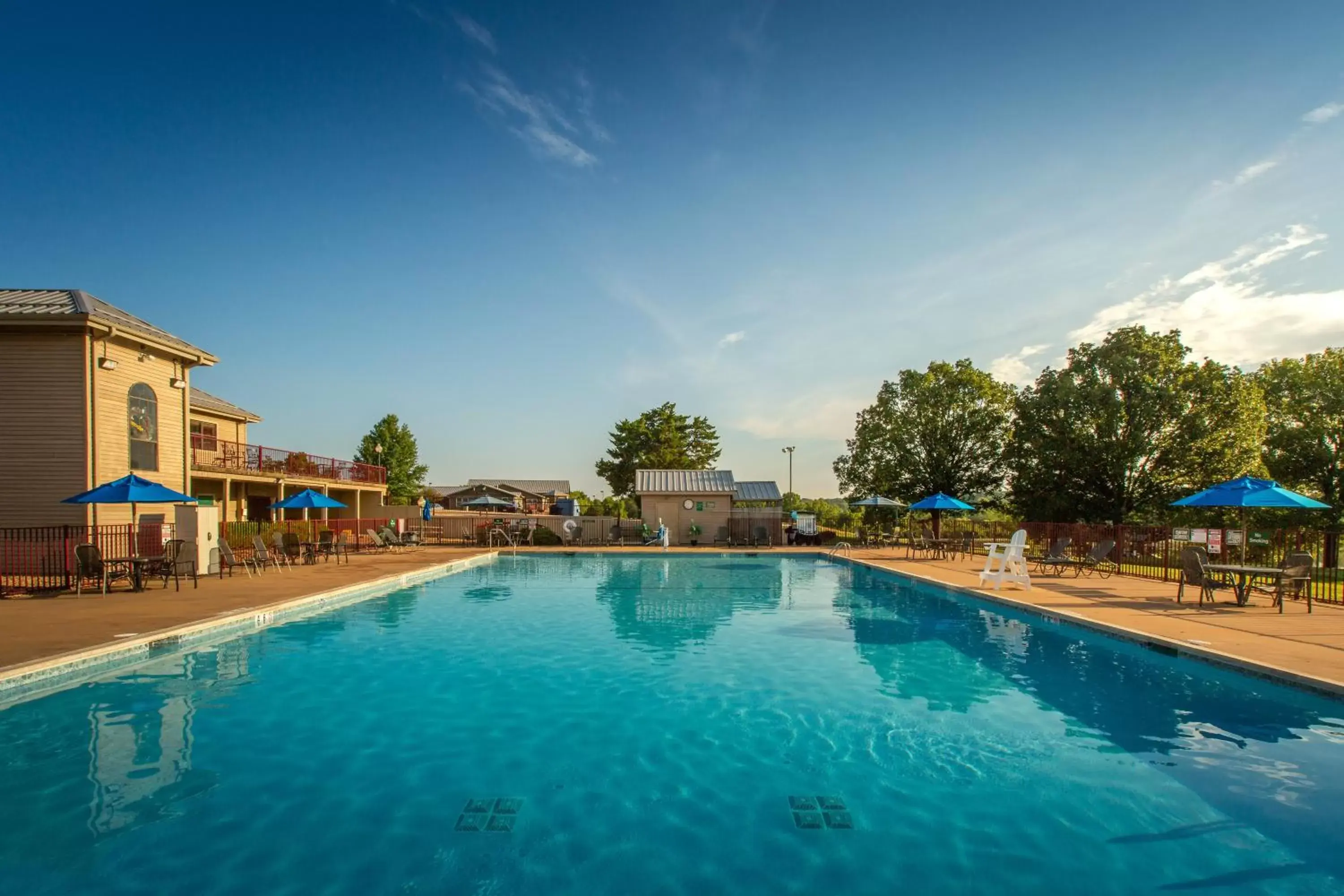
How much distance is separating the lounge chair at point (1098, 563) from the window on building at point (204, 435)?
2497 centimetres

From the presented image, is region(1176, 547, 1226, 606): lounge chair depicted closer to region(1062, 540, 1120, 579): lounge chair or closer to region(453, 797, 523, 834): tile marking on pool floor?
region(1062, 540, 1120, 579): lounge chair

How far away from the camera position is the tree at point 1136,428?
24109 millimetres

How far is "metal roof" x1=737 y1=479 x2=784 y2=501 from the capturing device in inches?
1497

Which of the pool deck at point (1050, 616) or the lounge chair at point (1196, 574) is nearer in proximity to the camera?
the pool deck at point (1050, 616)

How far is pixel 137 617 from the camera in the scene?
30.4 ft

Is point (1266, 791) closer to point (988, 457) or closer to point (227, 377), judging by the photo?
point (227, 377)

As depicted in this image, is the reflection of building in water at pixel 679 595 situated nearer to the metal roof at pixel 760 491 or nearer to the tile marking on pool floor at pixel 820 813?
the tile marking on pool floor at pixel 820 813

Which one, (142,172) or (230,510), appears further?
(230,510)

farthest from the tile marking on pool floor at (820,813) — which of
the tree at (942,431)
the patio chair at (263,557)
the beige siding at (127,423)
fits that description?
the tree at (942,431)

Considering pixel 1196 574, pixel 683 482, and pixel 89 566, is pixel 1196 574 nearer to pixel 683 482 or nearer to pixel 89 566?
pixel 683 482

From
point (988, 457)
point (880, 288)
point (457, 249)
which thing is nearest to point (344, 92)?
point (457, 249)

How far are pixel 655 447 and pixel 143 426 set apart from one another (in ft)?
121

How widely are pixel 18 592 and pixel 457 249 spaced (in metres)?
10.7

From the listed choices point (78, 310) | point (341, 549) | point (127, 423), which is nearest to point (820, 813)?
point (78, 310)
